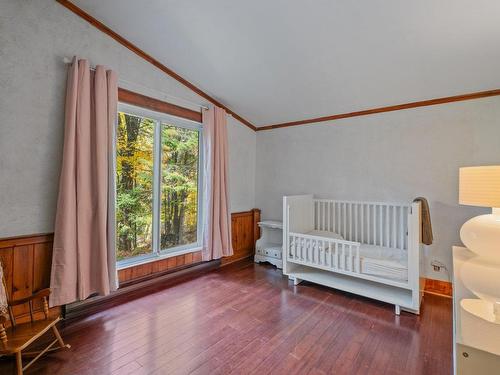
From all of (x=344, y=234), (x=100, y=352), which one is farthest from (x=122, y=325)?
(x=344, y=234)

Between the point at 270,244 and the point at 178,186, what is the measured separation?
5.63 feet

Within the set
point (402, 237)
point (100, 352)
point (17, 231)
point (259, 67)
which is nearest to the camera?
point (100, 352)

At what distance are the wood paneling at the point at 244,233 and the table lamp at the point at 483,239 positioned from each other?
2917 millimetres

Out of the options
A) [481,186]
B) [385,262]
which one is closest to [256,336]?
[385,262]

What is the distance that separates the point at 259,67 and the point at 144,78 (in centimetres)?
126

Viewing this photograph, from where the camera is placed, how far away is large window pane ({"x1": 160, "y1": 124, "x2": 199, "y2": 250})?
3.14 meters

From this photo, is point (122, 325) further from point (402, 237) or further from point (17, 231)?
point (402, 237)

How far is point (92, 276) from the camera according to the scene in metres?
2.33

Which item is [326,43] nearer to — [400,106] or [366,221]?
[400,106]

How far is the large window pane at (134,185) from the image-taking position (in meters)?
2.73

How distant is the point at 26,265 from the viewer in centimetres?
205

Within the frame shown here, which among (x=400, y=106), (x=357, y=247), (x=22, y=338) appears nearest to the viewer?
(x=22, y=338)

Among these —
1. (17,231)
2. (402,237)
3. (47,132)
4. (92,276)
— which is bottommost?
(92,276)

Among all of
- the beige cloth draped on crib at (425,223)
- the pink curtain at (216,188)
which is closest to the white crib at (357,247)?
the beige cloth draped on crib at (425,223)
